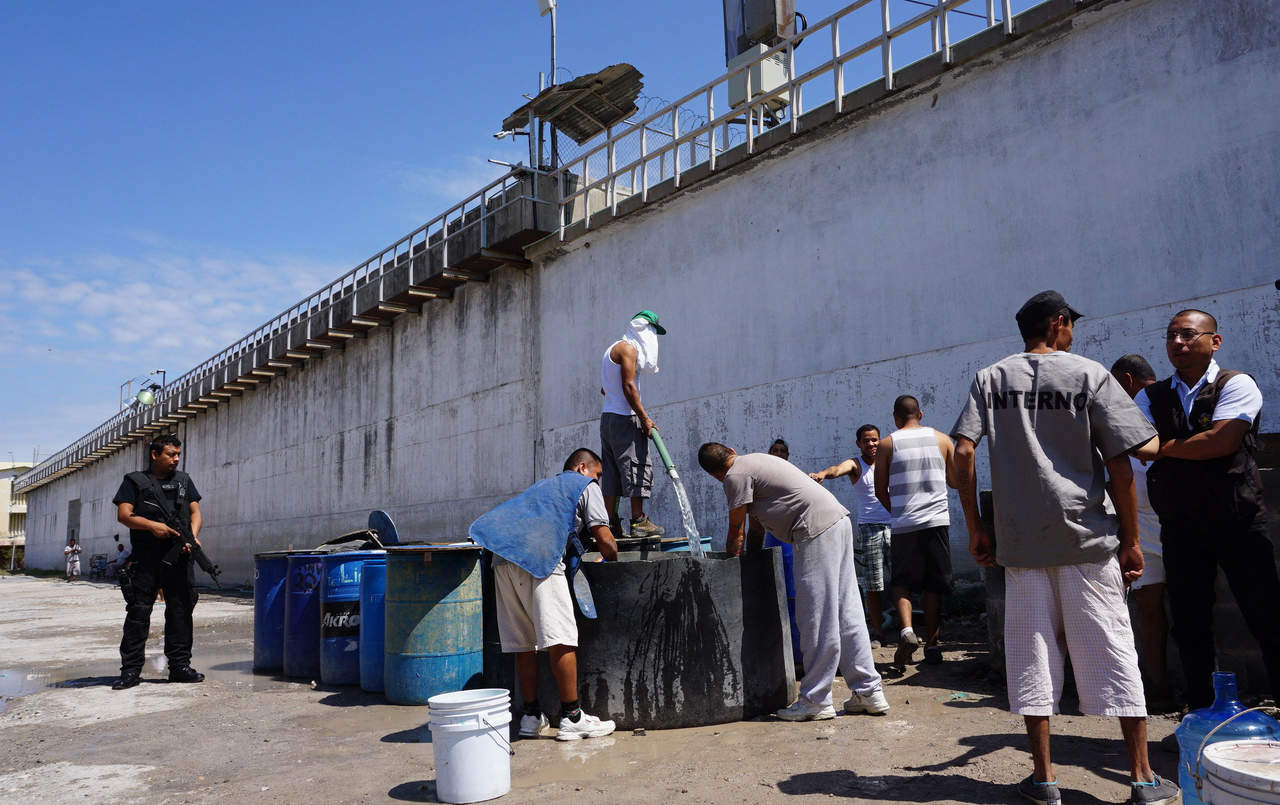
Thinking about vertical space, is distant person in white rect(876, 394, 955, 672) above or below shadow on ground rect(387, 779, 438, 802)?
above

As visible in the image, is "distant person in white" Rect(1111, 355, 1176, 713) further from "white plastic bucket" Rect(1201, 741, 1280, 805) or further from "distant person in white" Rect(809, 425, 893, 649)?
"distant person in white" Rect(809, 425, 893, 649)

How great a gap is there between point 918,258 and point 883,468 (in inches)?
140

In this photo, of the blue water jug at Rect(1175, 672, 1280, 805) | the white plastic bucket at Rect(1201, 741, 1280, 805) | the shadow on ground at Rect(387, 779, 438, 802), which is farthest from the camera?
the shadow on ground at Rect(387, 779, 438, 802)

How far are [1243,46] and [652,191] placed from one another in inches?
291

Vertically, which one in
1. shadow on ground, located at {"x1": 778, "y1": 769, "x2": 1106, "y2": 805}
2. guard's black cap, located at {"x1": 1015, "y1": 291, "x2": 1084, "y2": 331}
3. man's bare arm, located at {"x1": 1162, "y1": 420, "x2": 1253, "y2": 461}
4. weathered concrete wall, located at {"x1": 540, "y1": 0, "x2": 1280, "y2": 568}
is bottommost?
shadow on ground, located at {"x1": 778, "y1": 769, "x2": 1106, "y2": 805}

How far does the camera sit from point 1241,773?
7.22ft

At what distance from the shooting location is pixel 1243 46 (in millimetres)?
7035

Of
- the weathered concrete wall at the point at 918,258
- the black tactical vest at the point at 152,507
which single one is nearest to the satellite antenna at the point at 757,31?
the weathered concrete wall at the point at 918,258

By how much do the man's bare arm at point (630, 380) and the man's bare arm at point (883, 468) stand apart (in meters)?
1.95

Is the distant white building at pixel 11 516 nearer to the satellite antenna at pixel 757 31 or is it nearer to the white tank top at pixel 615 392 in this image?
the satellite antenna at pixel 757 31

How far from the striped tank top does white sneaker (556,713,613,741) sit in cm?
265

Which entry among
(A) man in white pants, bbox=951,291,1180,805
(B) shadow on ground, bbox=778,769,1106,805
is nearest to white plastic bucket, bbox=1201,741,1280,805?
(A) man in white pants, bbox=951,291,1180,805

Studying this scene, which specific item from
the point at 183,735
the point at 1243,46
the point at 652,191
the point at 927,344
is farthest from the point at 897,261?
the point at 183,735

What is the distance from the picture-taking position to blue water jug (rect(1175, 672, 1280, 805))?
2.96 meters
